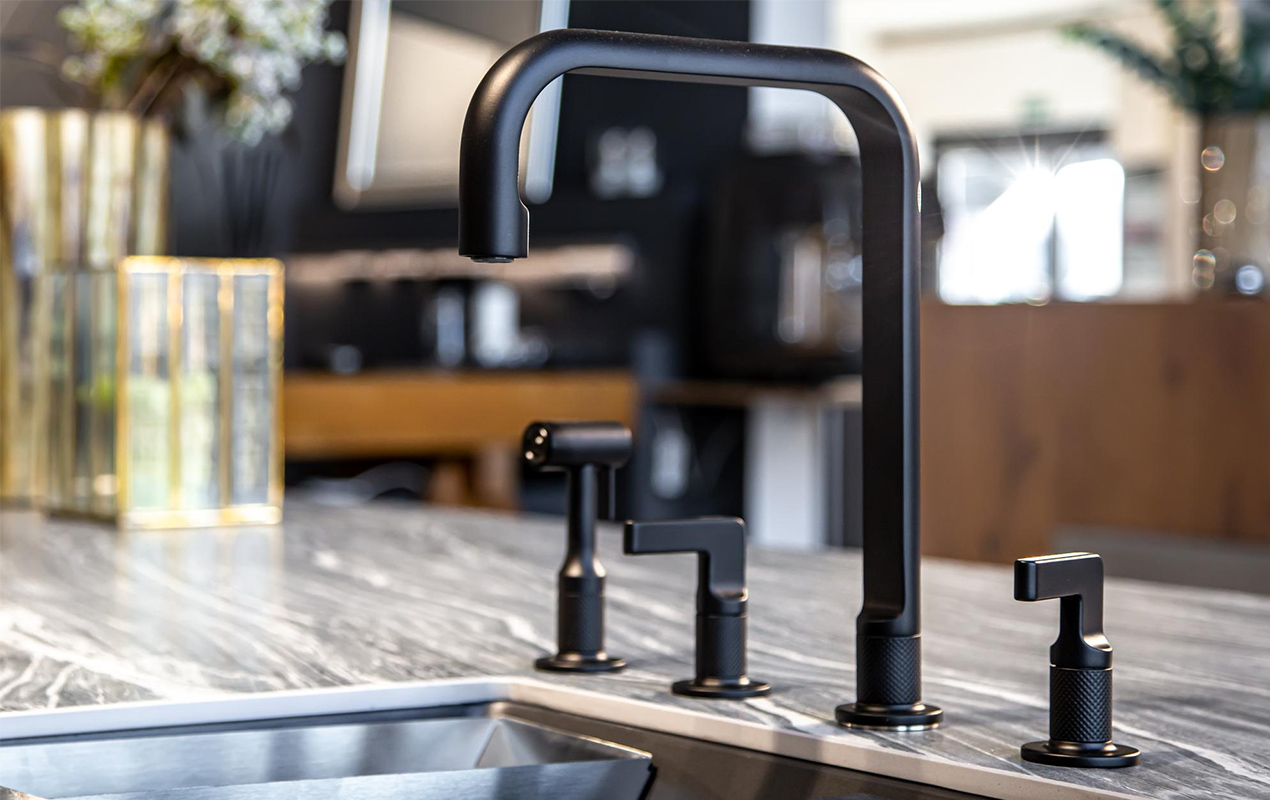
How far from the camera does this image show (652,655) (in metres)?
0.69

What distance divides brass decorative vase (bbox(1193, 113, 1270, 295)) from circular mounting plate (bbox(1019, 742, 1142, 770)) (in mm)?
1698

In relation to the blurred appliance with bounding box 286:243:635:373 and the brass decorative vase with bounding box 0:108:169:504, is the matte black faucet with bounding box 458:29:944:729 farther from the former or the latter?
the blurred appliance with bounding box 286:243:635:373

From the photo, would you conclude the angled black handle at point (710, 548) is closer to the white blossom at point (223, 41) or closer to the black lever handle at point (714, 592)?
the black lever handle at point (714, 592)

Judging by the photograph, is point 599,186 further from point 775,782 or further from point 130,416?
point 775,782

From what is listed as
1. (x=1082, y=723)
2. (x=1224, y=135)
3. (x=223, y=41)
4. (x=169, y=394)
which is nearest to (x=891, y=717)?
(x=1082, y=723)

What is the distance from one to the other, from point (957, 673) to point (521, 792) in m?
0.21

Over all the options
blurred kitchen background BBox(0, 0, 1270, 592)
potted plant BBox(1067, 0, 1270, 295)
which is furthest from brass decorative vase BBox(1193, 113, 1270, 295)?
blurred kitchen background BBox(0, 0, 1270, 592)

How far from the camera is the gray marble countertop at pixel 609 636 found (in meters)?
0.55

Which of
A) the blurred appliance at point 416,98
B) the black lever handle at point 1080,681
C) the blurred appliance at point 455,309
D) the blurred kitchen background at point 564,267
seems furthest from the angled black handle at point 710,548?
the blurred appliance at point 416,98

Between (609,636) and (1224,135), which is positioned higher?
(1224,135)

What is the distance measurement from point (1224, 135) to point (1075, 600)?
1.81 metres

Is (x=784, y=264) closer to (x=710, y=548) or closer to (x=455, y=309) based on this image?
(x=455, y=309)

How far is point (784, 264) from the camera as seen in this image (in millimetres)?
3861

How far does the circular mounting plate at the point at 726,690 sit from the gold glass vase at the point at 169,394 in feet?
2.52
